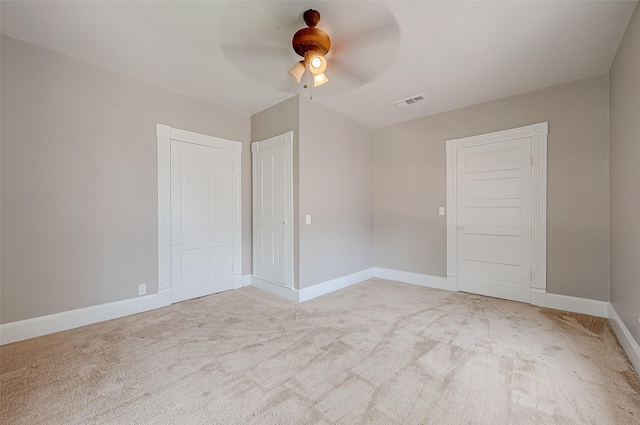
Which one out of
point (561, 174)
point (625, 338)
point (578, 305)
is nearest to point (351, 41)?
point (561, 174)

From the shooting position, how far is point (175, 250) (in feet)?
11.4

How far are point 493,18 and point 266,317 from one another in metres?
3.47

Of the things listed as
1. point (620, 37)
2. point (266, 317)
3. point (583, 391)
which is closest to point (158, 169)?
point (266, 317)

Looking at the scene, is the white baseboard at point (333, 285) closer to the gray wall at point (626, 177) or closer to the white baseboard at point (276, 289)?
the white baseboard at point (276, 289)

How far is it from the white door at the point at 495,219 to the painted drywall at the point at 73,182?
4.17 meters

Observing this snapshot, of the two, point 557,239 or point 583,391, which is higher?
point 557,239

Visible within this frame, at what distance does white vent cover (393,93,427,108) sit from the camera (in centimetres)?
353

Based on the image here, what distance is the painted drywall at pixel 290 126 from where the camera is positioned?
358cm

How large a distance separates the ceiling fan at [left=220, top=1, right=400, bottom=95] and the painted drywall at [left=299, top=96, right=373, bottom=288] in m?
0.94

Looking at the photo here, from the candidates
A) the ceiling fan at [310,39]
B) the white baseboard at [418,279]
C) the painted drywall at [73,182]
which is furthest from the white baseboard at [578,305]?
the painted drywall at [73,182]

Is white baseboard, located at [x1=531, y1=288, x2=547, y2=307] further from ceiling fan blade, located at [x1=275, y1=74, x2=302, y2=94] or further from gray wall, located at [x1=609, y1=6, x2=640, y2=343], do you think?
ceiling fan blade, located at [x1=275, y1=74, x2=302, y2=94]

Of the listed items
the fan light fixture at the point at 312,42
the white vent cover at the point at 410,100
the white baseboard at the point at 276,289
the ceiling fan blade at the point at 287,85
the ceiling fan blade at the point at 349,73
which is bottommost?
the white baseboard at the point at 276,289

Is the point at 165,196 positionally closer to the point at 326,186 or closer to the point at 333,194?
the point at 326,186

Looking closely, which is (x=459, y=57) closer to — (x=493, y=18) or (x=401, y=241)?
(x=493, y=18)
